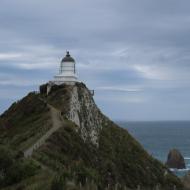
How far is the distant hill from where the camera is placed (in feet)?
195

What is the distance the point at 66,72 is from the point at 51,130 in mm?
34122

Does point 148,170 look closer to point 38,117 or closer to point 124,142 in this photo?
point 124,142

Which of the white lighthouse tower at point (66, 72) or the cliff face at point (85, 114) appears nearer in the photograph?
the cliff face at point (85, 114)

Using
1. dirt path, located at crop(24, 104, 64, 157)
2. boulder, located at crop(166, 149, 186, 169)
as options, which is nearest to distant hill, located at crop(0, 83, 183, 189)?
dirt path, located at crop(24, 104, 64, 157)

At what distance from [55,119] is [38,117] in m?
8.45

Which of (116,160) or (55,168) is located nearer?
(55,168)

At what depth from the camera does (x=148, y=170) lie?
286 feet

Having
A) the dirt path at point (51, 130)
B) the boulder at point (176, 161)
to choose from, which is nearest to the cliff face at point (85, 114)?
the dirt path at point (51, 130)

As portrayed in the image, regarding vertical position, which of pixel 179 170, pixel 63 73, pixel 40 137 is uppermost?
pixel 63 73

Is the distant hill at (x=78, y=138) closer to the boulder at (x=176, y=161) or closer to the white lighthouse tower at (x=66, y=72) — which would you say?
the white lighthouse tower at (x=66, y=72)

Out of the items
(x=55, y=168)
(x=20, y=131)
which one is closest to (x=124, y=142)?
(x=20, y=131)

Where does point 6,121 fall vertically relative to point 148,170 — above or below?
above

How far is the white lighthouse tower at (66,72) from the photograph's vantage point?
94500mm

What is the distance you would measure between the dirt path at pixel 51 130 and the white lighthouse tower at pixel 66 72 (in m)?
13.7
